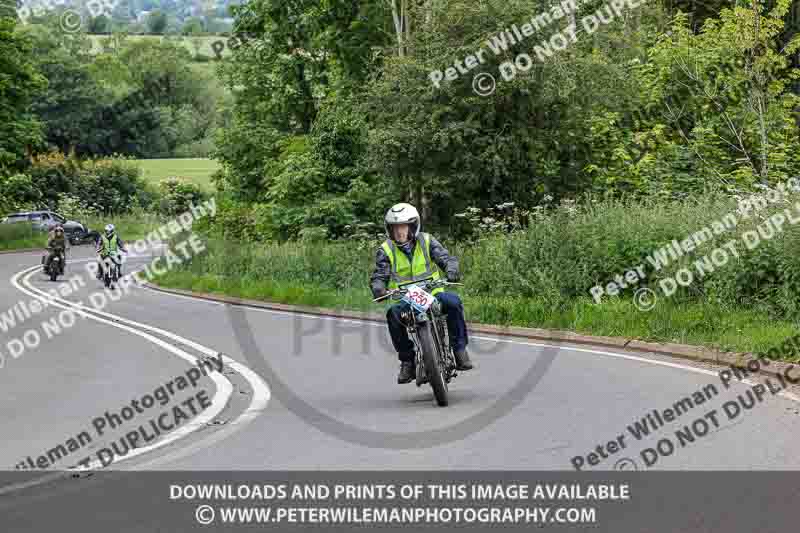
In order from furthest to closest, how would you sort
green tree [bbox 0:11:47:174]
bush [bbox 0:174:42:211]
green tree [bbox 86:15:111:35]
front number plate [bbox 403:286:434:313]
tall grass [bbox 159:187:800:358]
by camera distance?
green tree [bbox 86:15:111:35], bush [bbox 0:174:42:211], green tree [bbox 0:11:47:174], tall grass [bbox 159:187:800:358], front number plate [bbox 403:286:434:313]

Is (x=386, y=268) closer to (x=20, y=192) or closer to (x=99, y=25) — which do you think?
(x=20, y=192)

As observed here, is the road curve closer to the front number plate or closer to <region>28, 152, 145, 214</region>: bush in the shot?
the front number plate

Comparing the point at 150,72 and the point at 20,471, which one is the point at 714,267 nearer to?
the point at 20,471

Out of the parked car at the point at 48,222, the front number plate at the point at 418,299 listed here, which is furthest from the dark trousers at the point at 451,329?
the parked car at the point at 48,222

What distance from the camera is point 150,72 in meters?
123

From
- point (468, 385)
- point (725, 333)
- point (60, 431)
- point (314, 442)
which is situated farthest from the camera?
point (725, 333)

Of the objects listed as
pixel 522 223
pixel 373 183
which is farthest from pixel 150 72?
pixel 522 223

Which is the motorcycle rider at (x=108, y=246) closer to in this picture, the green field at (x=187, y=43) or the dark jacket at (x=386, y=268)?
the dark jacket at (x=386, y=268)

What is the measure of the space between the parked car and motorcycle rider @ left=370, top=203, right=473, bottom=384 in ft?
185

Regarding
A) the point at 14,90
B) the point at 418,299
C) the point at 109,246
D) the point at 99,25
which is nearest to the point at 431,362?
the point at 418,299

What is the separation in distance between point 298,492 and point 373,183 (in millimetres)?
33497

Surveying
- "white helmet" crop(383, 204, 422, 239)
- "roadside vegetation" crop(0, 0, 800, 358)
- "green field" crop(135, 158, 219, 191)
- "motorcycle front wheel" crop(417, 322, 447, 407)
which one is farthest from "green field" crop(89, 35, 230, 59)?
"motorcycle front wheel" crop(417, 322, 447, 407)

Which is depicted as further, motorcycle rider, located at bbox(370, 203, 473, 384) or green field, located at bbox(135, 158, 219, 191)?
green field, located at bbox(135, 158, 219, 191)

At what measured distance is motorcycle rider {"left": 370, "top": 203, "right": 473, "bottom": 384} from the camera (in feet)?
36.4
